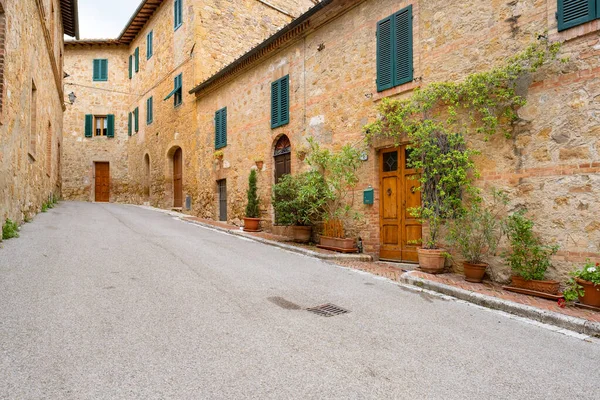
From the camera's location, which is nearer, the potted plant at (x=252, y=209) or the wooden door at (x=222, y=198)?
the potted plant at (x=252, y=209)

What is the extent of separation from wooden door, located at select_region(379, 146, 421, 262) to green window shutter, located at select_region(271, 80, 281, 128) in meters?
4.00

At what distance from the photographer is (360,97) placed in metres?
8.36

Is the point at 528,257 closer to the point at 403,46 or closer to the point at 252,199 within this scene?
the point at 403,46

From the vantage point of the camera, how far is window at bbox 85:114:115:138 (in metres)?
23.3

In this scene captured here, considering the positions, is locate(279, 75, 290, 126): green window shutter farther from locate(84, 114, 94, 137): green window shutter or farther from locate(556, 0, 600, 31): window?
locate(84, 114, 94, 137): green window shutter

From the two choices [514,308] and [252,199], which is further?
[252,199]

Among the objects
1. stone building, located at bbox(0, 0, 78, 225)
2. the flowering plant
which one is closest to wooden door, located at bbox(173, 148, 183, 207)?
stone building, located at bbox(0, 0, 78, 225)

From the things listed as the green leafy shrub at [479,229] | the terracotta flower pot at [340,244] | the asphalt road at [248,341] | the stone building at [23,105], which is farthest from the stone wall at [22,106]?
the green leafy shrub at [479,229]

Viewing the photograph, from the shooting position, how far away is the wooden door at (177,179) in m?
17.7

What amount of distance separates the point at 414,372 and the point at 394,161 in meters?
5.52

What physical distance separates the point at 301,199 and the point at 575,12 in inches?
226

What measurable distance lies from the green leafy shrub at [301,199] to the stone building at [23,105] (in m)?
5.45

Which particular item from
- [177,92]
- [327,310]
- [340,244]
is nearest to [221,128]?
[177,92]

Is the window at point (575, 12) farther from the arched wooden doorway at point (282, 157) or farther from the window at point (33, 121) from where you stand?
the window at point (33, 121)
